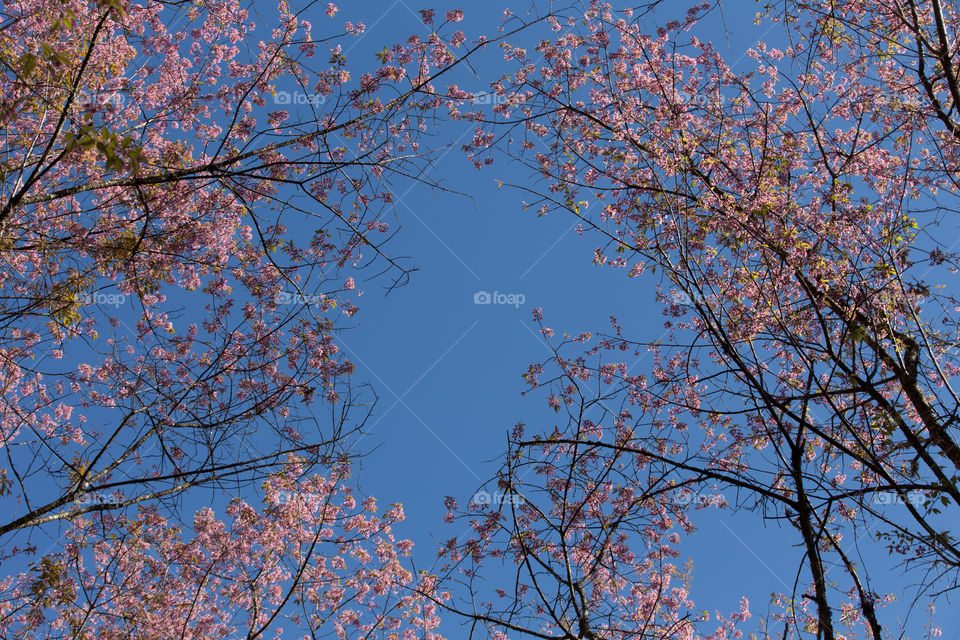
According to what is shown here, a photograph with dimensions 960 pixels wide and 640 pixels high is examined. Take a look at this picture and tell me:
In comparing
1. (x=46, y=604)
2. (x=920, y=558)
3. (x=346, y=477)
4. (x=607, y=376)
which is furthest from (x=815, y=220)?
(x=46, y=604)

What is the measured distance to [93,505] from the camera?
4562 millimetres

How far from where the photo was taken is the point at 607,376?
293 inches

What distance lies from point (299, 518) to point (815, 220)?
253 inches

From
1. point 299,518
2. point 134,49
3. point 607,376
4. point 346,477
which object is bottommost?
point 346,477

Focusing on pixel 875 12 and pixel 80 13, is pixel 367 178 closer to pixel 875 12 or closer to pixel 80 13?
pixel 80 13

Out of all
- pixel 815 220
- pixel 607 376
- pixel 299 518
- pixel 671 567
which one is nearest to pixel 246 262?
pixel 299 518

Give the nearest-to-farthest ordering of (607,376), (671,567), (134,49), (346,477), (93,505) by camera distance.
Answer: (93,505), (346,477), (134,49), (671,567), (607,376)

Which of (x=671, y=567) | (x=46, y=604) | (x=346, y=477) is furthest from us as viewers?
(x=671, y=567)

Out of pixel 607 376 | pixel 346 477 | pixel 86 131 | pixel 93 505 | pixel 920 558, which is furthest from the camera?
pixel 607 376

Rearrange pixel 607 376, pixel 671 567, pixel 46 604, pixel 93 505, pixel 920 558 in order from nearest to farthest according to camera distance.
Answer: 1. pixel 920 558
2. pixel 93 505
3. pixel 46 604
4. pixel 671 567
5. pixel 607 376

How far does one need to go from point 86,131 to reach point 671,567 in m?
6.11

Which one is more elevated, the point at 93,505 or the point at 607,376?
the point at 607,376

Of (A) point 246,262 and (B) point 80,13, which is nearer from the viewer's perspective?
(B) point 80,13

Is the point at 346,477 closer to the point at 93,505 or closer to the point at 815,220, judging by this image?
the point at 93,505
